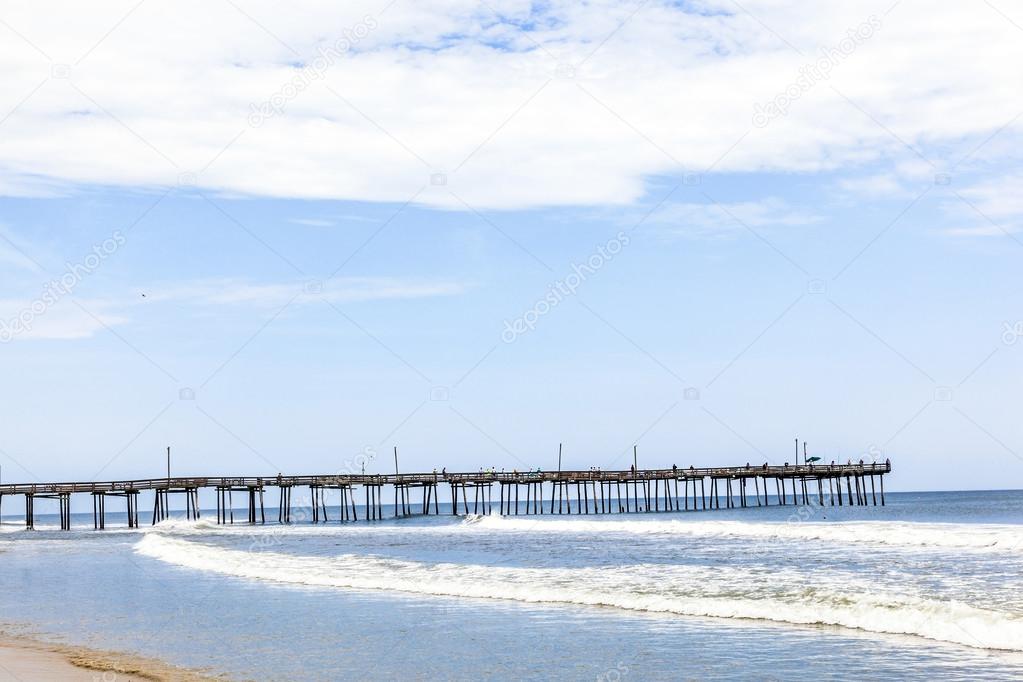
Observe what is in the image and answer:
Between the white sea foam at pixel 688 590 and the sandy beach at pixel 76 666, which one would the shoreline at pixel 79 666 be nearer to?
the sandy beach at pixel 76 666

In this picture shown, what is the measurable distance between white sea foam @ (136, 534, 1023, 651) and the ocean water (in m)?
0.06

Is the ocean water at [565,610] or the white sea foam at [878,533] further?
the white sea foam at [878,533]

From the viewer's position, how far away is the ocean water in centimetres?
1313

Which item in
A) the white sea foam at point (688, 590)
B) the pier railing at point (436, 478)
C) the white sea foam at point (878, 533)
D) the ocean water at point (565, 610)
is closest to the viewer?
the ocean water at point (565, 610)

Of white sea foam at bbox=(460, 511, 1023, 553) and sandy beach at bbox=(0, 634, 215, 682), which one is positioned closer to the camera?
sandy beach at bbox=(0, 634, 215, 682)

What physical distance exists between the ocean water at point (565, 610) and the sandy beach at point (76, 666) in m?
0.52

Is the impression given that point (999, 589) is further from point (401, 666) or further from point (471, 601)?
point (401, 666)

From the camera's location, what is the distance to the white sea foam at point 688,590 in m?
15.6

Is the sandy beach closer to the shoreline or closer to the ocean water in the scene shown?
the shoreline

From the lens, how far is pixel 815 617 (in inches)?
657

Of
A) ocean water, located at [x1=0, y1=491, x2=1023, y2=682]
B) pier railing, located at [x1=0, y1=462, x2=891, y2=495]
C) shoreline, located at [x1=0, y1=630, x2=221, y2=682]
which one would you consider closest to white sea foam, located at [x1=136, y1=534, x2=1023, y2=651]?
ocean water, located at [x1=0, y1=491, x2=1023, y2=682]

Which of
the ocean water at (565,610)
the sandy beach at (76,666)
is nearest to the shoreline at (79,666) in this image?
the sandy beach at (76,666)

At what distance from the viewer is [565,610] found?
18406mm

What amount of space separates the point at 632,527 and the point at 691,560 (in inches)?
947
